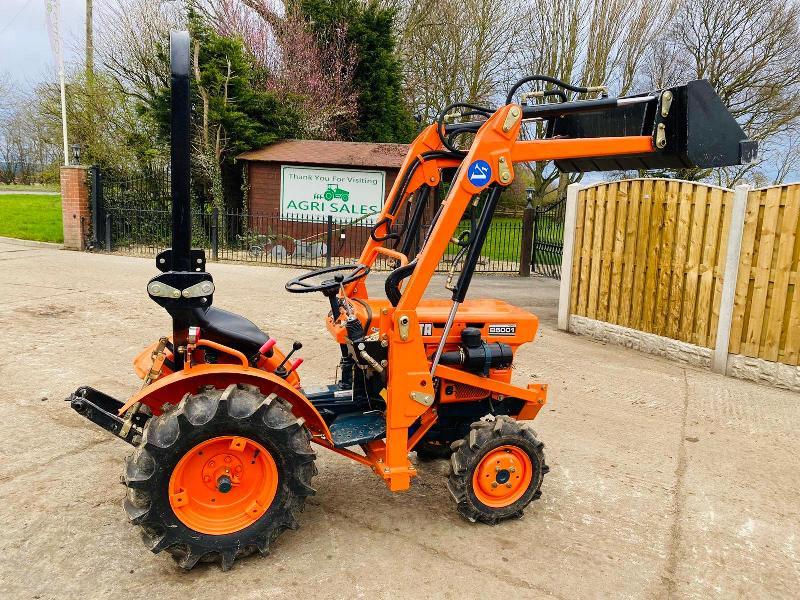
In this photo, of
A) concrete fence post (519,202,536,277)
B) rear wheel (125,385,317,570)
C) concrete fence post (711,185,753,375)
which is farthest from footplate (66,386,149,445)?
concrete fence post (519,202,536,277)

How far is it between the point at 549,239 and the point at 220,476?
37.9 feet

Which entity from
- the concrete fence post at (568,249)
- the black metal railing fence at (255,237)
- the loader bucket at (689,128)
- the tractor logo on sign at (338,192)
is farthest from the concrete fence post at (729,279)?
the tractor logo on sign at (338,192)

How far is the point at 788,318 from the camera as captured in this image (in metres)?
6.11

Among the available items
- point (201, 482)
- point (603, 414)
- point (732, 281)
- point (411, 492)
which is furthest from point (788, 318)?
point (201, 482)

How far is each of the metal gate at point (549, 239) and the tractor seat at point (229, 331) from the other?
34.7 ft

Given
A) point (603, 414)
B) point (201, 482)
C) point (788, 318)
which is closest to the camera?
point (201, 482)

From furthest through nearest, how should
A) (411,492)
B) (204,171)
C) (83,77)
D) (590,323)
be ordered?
1. (83,77)
2. (204,171)
3. (590,323)
4. (411,492)

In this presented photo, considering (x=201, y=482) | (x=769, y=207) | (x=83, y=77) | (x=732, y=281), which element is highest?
(x=83, y=77)

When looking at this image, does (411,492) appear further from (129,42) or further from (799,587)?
(129,42)

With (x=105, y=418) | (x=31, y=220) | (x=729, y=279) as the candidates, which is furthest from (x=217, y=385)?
(x=31, y=220)

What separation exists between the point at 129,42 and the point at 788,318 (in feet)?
56.5

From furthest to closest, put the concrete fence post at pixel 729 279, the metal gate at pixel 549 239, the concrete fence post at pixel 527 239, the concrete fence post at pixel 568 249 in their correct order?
the concrete fence post at pixel 527 239
the metal gate at pixel 549 239
the concrete fence post at pixel 568 249
the concrete fence post at pixel 729 279

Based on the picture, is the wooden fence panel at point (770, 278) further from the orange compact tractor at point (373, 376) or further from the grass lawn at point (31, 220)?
the grass lawn at point (31, 220)

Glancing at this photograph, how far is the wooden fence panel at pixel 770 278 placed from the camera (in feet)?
19.7
